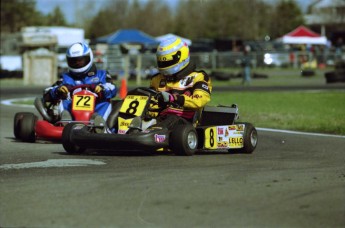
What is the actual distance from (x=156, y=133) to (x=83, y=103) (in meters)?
2.48

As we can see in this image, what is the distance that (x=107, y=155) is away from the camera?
9.71 metres

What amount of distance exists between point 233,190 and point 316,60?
43323 mm

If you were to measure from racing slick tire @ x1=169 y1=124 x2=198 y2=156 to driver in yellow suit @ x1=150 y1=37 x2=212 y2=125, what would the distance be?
0.52 metres

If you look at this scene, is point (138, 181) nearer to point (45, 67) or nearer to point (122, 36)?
point (45, 67)

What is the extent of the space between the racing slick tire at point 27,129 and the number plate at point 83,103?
0.62 meters

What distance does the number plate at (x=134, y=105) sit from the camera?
31.8ft

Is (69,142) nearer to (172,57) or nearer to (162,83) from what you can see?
(162,83)

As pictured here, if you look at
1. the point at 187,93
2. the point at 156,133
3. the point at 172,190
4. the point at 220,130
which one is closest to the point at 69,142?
the point at 156,133

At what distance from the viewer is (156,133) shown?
930cm

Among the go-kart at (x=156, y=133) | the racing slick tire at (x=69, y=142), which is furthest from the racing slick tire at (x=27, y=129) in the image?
the racing slick tire at (x=69, y=142)

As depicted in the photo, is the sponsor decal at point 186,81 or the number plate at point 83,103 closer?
the sponsor decal at point 186,81

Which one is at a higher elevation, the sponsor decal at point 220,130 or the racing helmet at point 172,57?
the racing helmet at point 172,57

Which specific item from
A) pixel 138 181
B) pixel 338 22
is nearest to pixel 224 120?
pixel 138 181

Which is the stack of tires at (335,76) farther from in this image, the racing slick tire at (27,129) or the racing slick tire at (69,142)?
the racing slick tire at (69,142)
